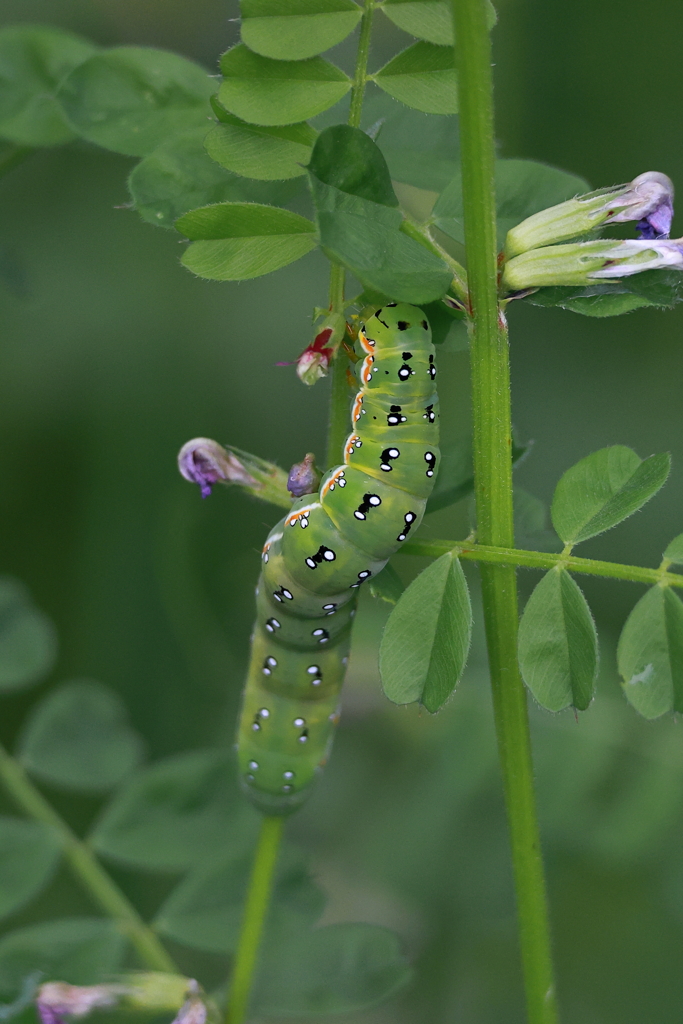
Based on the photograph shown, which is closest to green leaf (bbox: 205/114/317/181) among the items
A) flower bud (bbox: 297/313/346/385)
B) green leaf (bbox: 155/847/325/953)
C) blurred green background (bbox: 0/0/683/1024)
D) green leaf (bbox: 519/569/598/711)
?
flower bud (bbox: 297/313/346/385)

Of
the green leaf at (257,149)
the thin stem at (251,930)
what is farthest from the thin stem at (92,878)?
the green leaf at (257,149)

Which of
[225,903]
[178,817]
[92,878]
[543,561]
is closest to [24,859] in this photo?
[92,878]

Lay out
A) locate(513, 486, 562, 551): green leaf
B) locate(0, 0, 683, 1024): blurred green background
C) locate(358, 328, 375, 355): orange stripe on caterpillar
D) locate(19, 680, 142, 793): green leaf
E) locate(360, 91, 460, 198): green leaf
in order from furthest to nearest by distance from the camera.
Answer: locate(0, 0, 683, 1024): blurred green background → locate(19, 680, 142, 793): green leaf → locate(360, 91, 460, 198): green leaf → locate(513, 486, 562, 551): green leaf → locate(358, 328, 375, 355): orange stripe on caterpillar

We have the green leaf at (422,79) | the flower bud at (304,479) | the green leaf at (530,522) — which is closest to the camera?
the green leaf at (422,79)

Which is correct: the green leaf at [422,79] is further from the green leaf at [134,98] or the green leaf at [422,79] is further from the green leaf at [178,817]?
the green leaf at [178,817]

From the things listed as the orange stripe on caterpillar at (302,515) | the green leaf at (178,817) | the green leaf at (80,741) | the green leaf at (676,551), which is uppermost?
the orange stripe on caterpillar at (302,515)

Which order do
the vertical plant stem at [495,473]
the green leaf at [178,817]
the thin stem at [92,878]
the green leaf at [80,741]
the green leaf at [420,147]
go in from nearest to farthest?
the vertical plant stem at [495,473]
the green leaf at [420,147]
the thin stem at [92,878]
the green leaf at [178,817]
the green leaf at [80,741]

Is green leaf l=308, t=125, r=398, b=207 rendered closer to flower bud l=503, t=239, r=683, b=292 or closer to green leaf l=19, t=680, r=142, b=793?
flower bud l=503, t=239, r=683, b=292
